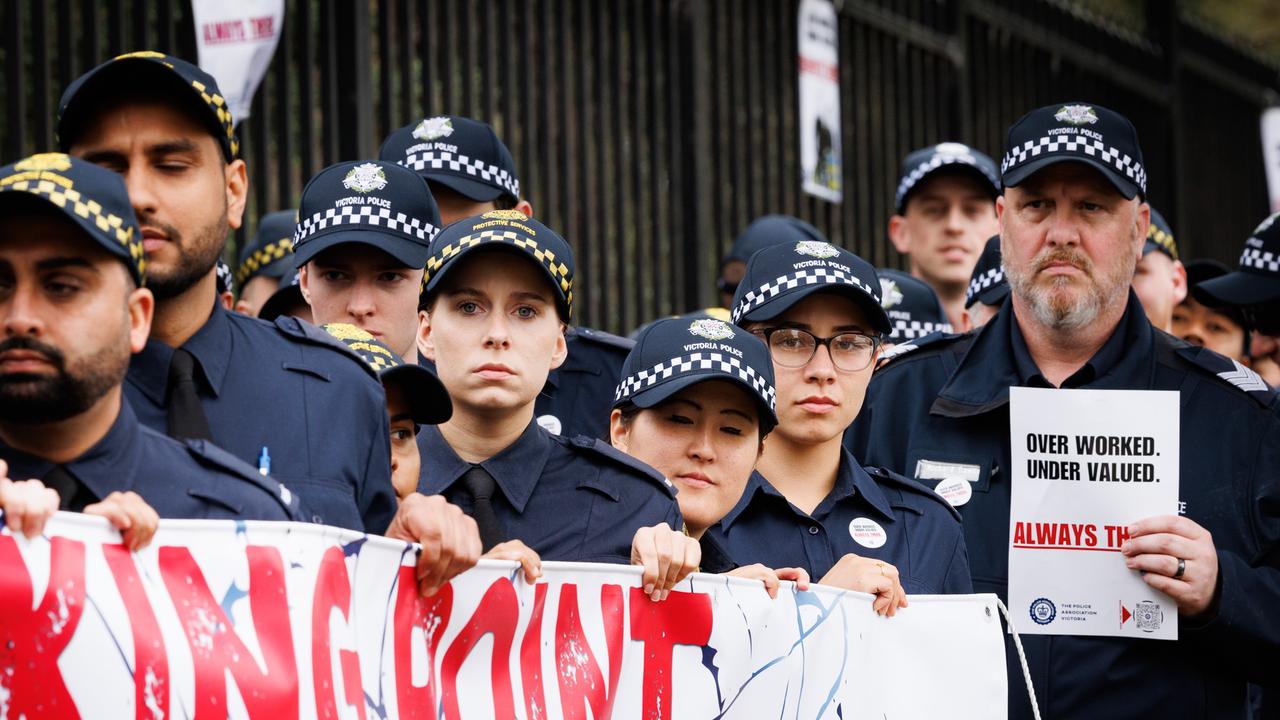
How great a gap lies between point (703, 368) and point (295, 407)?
1177 millimetres

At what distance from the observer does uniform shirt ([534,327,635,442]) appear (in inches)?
204

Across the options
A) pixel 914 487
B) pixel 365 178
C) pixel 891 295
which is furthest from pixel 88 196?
pixel 891 295

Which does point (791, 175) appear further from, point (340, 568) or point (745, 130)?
point (340, 568)

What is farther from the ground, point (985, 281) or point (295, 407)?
point (985, 281)

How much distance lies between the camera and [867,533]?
4.51 meters

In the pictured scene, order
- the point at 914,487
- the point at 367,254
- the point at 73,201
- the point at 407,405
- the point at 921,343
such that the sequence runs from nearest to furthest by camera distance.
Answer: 1. the point at 73,201
2. the point at 407,405
3. the point at 914,487
4. the point at 367,254
5. the point at 921,343

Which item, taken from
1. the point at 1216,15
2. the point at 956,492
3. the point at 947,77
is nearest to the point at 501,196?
the point at 956,492

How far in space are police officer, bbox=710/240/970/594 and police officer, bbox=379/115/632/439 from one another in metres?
0.50

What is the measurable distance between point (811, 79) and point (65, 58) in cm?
476

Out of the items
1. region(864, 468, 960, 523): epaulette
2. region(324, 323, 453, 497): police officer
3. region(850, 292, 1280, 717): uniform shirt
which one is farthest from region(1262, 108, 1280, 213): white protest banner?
region(324, 323, 453, 497): police officer

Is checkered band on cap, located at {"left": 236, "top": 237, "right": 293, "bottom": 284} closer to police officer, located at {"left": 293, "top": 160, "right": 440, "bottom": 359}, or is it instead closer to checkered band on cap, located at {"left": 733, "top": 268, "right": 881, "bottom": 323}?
police officer, located at {"left": 293, "top": 160, "right": 440, "bottom": 359}


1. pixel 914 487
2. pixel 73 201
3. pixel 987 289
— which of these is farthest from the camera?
pixel 987 289

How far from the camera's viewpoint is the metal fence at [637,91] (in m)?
7.42

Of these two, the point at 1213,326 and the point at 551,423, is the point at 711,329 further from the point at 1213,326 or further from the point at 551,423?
the point at 1213,326
